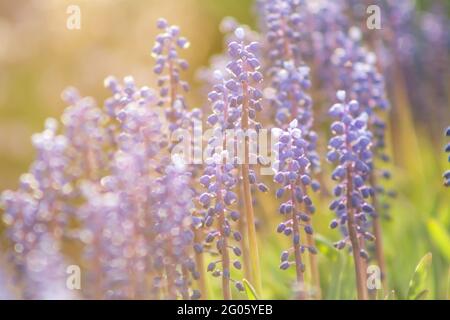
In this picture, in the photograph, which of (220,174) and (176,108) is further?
(176,108)

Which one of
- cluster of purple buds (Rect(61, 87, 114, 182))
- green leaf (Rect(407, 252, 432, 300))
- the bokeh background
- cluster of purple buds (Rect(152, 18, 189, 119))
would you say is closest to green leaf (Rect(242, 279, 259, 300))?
green leaf (Rect(407, 252, 432, 300))

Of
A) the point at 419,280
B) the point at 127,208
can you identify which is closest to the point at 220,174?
the point at 127,208

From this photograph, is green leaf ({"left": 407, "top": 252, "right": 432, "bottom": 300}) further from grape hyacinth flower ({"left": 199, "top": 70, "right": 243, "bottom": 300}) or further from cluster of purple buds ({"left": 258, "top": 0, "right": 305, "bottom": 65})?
cluster of purple buds ({"left": 258, "top": 0, "right": 305, "bottom": 65})

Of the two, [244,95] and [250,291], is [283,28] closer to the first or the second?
[244,95]

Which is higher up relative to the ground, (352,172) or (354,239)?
(352,172)

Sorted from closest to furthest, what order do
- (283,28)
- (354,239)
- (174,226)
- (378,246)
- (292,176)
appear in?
1. (292,176)
2. (174,226)
3. (354,239)
4. (283,28)
5. (378,246)
